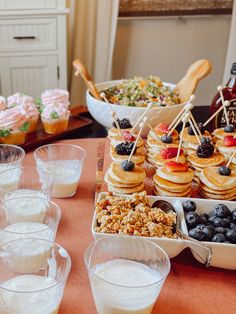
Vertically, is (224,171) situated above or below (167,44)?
above

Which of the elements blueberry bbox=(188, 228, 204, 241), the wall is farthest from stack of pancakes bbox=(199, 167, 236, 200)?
the wall

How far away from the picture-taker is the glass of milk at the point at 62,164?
3.90ft

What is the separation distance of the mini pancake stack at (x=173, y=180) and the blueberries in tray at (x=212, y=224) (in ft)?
0.25

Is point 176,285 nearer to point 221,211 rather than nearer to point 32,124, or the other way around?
point 221,211

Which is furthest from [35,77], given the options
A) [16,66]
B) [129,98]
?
[129,98]

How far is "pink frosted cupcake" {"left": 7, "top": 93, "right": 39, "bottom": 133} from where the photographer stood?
1.59 m

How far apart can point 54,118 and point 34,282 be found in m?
0.91

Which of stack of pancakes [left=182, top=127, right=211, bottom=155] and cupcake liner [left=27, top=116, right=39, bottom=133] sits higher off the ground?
stack of pancakes [left=182, top=127, right=211, bottom=155]

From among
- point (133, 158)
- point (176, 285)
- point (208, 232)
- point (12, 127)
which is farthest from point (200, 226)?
point (12, 127)

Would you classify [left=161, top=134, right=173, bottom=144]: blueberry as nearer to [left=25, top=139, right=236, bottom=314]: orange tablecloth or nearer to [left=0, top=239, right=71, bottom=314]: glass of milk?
[left=25, top=139, right=236, bottom=314]: orange tablecloth

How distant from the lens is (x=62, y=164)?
1275 mm

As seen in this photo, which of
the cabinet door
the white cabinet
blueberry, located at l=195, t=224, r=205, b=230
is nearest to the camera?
blueberry, located at l=195, t=224, r=205, b=230

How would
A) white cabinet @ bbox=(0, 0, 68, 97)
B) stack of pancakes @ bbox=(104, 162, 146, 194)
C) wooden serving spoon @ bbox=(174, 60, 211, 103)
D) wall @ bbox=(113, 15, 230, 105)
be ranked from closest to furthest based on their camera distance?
stack of pancakes @ bbox=(104, 162, 146, 194)
wooden serving spoon @ bbox=(174, 60, 211, 103)
white cabinet @ bbox=(0, 0, 68, 97)
wall @ bbox=(113, 15, 230, 105)

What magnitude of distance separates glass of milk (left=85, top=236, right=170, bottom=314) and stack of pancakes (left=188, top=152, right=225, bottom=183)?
Result: 0.43 metres
